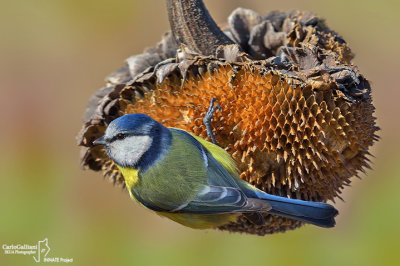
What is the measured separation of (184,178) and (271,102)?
0.43 m

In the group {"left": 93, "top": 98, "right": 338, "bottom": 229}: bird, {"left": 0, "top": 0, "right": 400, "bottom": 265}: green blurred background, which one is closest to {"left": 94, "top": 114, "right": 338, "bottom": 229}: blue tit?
{"left": 93, "top": 98, "right": 338, "bottom": 229}: bird

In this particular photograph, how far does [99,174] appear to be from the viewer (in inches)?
133

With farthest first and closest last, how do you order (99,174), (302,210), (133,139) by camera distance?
(99,174), (133,139), (302,210)

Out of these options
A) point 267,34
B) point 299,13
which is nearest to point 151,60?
point 267,34

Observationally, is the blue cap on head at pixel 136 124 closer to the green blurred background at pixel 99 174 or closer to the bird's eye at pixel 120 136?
the bird's eye at pixel 120 136

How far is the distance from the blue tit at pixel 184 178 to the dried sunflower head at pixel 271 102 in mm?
63

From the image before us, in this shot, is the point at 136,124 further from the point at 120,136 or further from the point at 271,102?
the point at 271,102

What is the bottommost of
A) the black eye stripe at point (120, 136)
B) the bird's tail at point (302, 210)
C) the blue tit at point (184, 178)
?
the bird's tail at point (302, 210)

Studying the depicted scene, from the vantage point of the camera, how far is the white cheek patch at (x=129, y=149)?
2117 millimetres

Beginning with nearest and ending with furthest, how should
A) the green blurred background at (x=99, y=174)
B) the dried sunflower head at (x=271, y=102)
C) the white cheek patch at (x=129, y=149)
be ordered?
the dried sunflower head at (x=271, y=102), the white cheek patch at (x=129, y=149), the green blurred background at (x=99, y=174)

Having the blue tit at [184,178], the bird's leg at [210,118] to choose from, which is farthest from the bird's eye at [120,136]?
the bird's leg at [210,118]

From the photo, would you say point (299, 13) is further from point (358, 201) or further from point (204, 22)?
point (358, 201)

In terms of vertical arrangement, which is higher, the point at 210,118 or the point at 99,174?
the point at 210,118

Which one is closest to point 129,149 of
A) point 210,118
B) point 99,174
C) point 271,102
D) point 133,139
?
point 133,139
